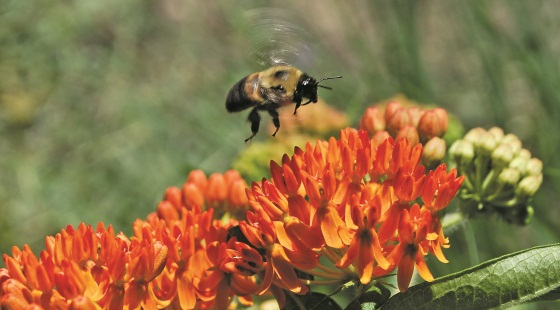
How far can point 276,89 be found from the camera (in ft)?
7.45

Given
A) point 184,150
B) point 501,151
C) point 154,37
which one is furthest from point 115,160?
point 501,151

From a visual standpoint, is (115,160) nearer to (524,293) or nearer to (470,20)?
(470,20)

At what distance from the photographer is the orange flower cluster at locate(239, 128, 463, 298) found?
5.69 ft

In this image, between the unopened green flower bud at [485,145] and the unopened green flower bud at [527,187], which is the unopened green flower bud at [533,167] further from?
the unopened green flower bud at [485,145]

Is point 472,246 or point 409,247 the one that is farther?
point 472,246

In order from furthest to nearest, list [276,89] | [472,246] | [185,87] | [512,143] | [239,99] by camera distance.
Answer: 1. [185,87]
2. [472,246]
3. [512,143]
4. [239,99]
5. [276,89]

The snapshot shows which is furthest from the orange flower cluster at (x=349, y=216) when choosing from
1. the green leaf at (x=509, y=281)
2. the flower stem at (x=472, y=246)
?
the flower stem at (x=472, y=246)

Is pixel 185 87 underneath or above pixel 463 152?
underneath

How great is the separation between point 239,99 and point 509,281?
3.40 feet

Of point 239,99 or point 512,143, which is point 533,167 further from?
point 239,99

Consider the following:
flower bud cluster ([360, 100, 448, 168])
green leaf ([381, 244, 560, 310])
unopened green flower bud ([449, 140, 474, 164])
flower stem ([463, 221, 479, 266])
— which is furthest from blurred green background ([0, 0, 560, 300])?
green leaf ([381, 244, 560, 310])

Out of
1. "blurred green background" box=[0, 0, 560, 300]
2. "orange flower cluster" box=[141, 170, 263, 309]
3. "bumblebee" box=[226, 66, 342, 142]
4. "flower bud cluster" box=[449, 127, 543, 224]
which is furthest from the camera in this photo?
"blurred green background" box=[0, 0, 560, 300]

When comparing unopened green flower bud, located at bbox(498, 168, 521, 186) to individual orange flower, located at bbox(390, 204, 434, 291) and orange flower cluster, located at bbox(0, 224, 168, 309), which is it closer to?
individual orange flower, located at bbox(390, 204, 434, 291)

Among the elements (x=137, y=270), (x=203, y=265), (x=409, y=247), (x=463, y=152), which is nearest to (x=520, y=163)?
(x=463, y=152)
